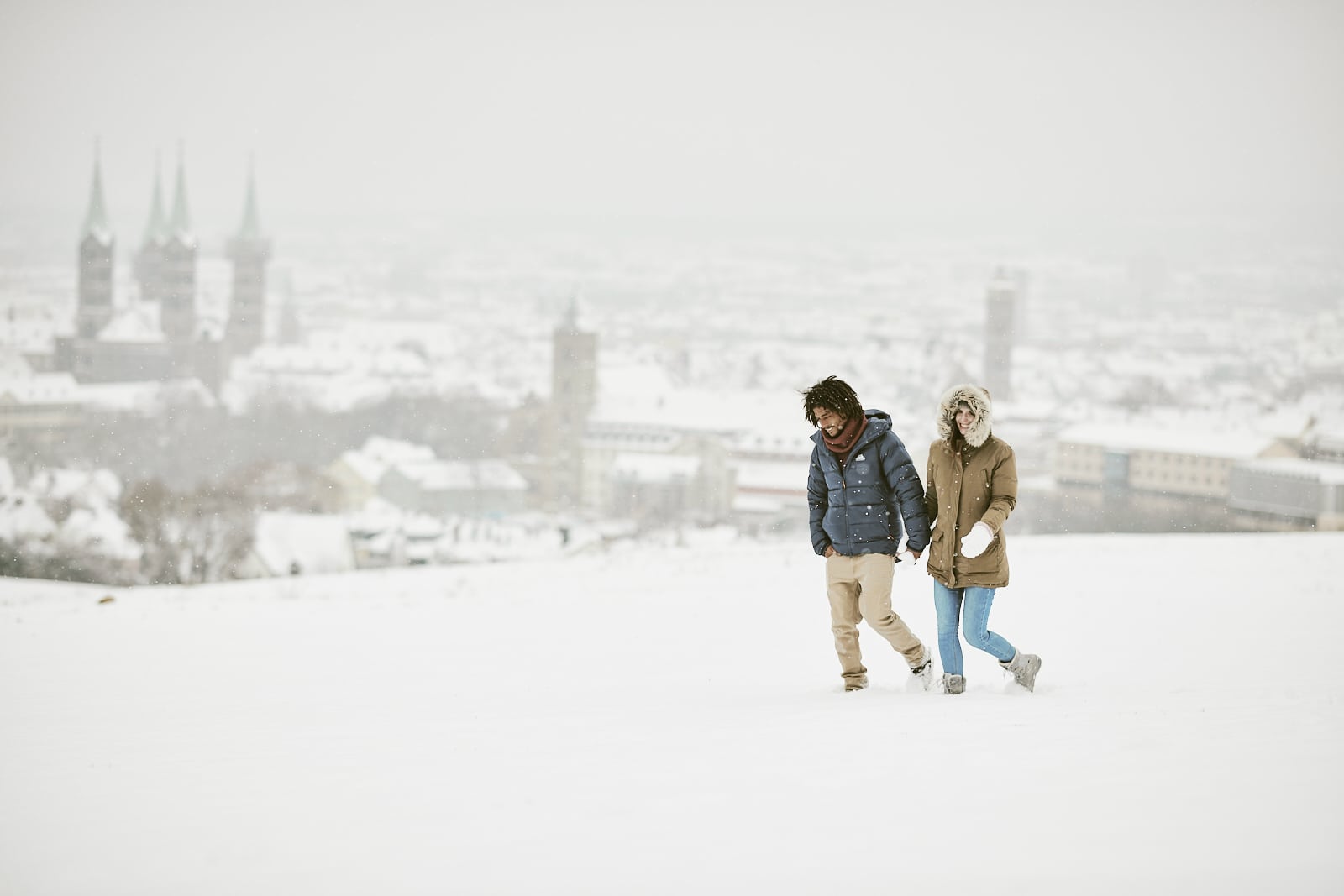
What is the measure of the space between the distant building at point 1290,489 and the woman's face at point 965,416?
6202 centimetres

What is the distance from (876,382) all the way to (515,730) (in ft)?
308

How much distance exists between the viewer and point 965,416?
232 inches

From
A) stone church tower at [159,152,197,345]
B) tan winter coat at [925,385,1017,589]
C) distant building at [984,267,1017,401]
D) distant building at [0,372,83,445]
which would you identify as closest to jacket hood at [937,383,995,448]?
tan winter coat at [925,385,1017,589]

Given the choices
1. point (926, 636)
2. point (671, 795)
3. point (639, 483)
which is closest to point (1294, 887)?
point (671, 795)

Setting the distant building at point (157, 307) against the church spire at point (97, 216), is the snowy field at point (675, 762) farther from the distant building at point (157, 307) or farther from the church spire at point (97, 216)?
the church spire at point (97, 216)

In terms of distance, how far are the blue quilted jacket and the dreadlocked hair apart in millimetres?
157

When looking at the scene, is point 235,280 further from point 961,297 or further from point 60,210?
point 961,297

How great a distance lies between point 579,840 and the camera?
14.1ft

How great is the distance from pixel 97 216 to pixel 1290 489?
10076cm

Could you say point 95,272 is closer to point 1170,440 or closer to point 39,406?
point 39,406

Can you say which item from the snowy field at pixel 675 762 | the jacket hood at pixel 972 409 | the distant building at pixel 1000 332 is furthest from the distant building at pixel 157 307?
the jacket hood at pixel 972 409

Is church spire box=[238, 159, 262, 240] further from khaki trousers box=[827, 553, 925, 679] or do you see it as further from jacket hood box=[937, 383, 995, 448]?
jacket hood box=[937, 383, 995, 448]

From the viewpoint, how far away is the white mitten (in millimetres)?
5852

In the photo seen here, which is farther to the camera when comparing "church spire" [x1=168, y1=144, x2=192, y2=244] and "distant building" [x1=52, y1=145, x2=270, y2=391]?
"church spire" [x1=168, y1=144, x2=192, y2=244]
